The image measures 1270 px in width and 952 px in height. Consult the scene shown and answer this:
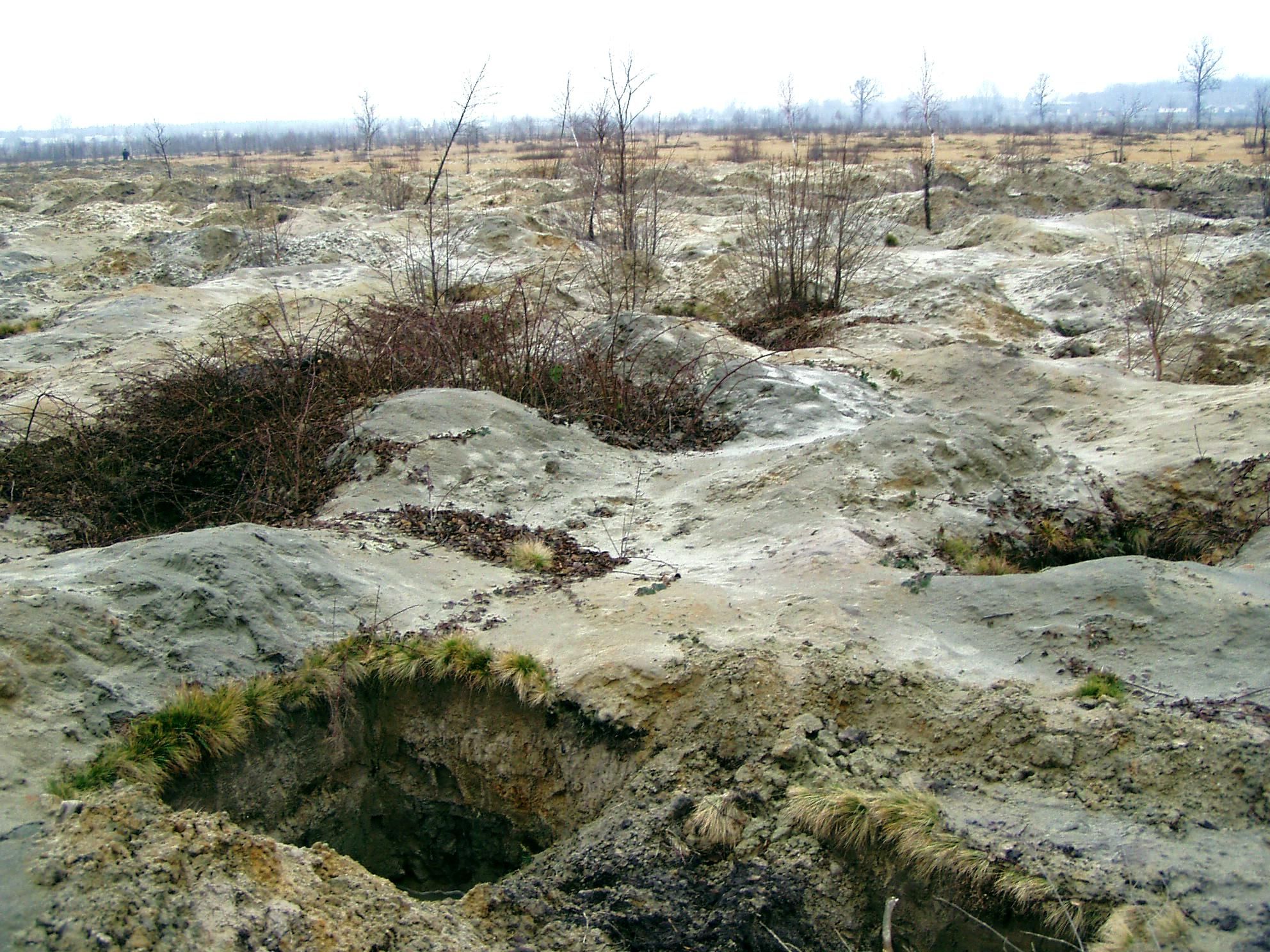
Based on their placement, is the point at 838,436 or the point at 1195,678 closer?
the point at 1195,678

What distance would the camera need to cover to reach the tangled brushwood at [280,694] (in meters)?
3.71

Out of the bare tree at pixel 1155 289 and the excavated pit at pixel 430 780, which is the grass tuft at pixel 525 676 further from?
the bare tree at pixel 1155 289

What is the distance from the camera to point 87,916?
110 inches

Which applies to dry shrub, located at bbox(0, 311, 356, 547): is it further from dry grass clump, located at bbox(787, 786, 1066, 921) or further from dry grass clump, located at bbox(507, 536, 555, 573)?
dry grass clump, located at bbox(787, 786, 1066, 921)

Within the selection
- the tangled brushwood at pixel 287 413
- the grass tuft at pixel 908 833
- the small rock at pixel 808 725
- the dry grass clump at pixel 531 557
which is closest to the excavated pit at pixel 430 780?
the small rock at pixel 808 725

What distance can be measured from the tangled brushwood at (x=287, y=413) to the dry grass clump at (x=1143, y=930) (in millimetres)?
5212

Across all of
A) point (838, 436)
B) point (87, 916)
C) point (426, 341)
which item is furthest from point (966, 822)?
point (426, 341)

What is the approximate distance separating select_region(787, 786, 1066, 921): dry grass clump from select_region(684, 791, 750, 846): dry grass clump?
0.21m

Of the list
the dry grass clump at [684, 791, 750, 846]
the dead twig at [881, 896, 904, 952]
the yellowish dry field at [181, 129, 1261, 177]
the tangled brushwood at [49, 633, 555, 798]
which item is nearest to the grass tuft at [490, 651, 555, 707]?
the tangled brushwood at [49, 633, 555, 798]

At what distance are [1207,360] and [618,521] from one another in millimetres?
7685

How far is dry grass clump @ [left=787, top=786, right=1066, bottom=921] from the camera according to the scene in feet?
10.6

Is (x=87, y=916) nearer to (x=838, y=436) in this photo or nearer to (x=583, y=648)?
(x=583, y=648)

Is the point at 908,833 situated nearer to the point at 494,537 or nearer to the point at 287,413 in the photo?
the point at 494,537

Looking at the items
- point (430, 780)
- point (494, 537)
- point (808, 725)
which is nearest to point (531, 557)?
point (494, 537)
